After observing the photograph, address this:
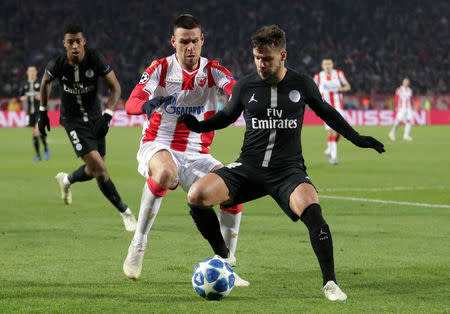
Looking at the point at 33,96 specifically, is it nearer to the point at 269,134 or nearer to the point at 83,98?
the point at 83,98

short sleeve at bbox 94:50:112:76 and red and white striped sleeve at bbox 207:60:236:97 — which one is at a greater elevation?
red and white striped sleeve at bbox 207:60:236:97

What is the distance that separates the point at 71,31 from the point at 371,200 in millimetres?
4740

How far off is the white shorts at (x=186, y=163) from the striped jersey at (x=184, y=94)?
0.07 metres

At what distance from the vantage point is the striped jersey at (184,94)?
6516mm

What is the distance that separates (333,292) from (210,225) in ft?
3.54

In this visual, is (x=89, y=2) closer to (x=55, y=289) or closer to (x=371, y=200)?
(x=371, y=200)

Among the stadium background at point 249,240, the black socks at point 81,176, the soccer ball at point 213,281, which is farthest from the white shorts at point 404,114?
the soccer ball at point 213,281

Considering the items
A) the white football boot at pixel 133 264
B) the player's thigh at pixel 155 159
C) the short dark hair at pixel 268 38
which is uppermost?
the short dark hair at pixel 268 38

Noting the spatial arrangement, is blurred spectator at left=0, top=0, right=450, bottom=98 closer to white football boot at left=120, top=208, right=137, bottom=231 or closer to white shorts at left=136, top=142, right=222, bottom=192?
white football boot at left=120, top=208, right=137, bottom=231

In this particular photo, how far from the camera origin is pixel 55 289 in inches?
212

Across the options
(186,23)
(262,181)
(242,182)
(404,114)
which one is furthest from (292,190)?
(404,114)

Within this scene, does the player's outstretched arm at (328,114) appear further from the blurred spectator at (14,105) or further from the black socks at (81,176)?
the blurred spectator at (14,105)

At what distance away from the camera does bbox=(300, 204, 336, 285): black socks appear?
199 inches

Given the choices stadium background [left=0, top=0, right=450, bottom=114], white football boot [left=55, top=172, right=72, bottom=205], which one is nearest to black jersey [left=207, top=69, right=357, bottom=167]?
white football boot [left=55, top=172, right=72, bottom=205]
